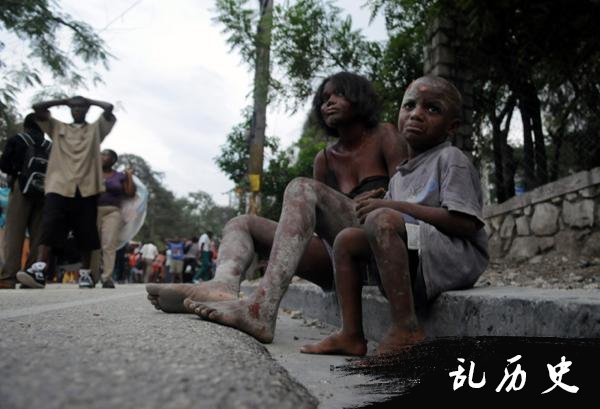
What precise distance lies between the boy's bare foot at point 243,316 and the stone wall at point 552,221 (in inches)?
164

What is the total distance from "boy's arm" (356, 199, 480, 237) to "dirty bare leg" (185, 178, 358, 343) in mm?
320

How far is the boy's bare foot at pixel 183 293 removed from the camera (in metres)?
2.24

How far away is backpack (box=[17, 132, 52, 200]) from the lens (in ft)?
18.9

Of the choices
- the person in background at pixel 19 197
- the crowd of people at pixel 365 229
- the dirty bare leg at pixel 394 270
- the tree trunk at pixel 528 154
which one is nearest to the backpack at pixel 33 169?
the person in background at pixel 19 197

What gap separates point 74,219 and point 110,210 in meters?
1.12

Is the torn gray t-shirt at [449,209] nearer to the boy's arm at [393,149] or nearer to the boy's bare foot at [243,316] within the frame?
the boy's arm at [393,149]

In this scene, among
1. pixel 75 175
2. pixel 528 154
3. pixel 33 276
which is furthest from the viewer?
pixel 528 154

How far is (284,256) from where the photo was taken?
208 cm

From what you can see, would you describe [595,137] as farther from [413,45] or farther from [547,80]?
→ [413,45]

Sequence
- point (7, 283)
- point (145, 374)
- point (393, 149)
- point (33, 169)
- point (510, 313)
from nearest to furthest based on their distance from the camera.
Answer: point (145, 374)
point (510, 313)
point (393, 149)
point (7, 283)
point (33, 169)

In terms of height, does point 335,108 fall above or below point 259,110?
below

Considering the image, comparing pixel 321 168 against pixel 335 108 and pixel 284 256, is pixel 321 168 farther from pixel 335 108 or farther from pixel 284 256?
pixel 284 256

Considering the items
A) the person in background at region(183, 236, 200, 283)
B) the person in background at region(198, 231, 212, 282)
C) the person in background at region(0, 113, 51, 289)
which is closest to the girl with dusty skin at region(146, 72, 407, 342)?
the person in background at region(0, 113, 51, 289)

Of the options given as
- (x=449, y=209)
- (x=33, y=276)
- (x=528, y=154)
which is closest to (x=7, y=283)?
(x=33, y=276)
